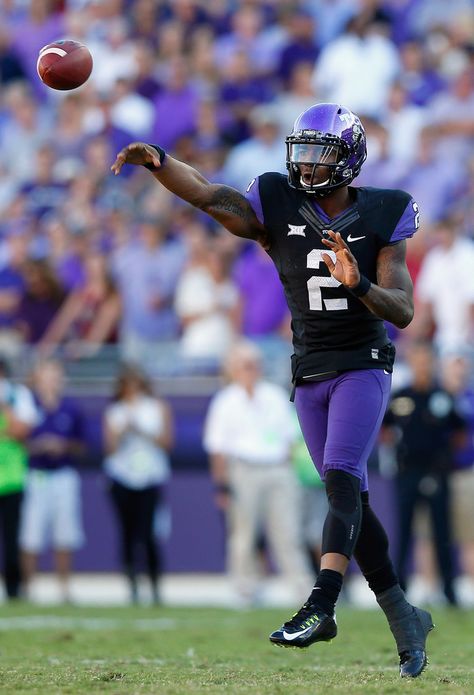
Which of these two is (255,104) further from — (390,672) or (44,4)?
(390,672)

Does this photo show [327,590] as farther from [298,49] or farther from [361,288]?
[298,49]

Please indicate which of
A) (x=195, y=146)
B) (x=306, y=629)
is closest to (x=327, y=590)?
(x=306, y=629)

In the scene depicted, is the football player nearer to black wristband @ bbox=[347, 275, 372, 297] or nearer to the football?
black wristband @ bbox=[347, 275, 372, 297]

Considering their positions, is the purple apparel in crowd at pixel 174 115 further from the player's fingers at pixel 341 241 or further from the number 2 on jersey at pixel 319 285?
the player's fingers at pixel 341 241

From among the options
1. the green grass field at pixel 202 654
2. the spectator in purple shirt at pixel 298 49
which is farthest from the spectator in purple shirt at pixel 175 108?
the green grass field at pixel 202 654

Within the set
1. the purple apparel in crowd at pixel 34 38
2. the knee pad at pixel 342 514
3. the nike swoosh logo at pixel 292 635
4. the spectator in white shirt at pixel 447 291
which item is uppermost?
the purple apparel in crowd at pixel 34 38

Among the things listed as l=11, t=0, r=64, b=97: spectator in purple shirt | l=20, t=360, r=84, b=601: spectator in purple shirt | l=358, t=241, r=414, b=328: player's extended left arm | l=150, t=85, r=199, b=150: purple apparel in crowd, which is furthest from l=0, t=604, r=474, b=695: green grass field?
l=11, t=0, r=64, b=97: spectator in purple shirt

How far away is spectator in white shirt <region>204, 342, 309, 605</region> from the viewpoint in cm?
1098

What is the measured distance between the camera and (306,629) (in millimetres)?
5086

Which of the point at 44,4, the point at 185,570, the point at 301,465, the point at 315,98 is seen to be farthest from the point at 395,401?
the point at 44,4

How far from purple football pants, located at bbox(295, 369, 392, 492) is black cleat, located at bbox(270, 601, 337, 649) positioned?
22.6 inches

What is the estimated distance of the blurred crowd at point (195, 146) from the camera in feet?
41.5

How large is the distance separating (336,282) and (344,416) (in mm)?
531

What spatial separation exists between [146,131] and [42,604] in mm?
5902
